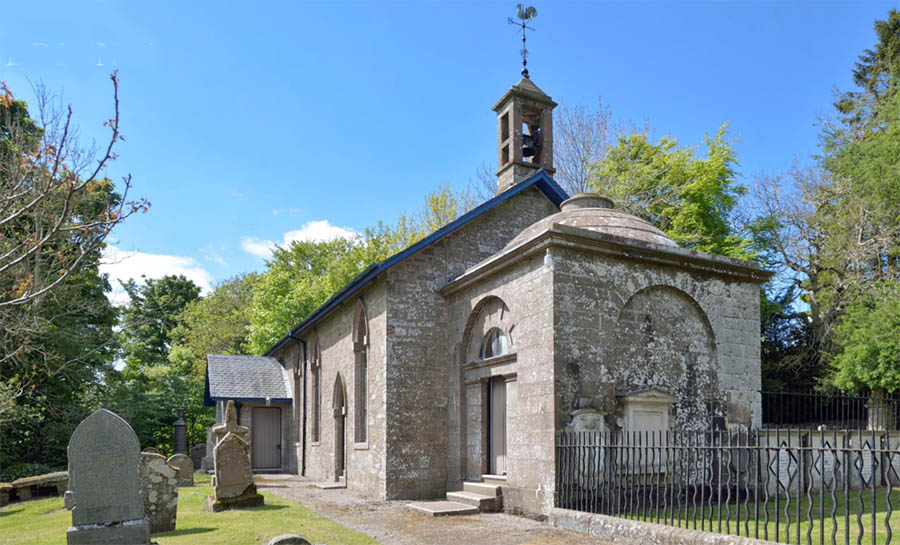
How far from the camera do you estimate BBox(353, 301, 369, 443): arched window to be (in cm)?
1627

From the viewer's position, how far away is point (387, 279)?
567 inches

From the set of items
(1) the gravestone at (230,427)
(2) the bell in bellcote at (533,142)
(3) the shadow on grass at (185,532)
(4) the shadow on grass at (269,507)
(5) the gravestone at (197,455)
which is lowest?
(5) the gravestone at (197,455)

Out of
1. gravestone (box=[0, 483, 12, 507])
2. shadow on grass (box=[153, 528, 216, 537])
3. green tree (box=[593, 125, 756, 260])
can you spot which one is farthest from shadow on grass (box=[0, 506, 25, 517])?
green tree (box=[593, 125, 756, 260])

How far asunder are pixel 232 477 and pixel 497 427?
5062 mm

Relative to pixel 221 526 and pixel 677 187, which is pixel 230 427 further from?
pixel 677 187

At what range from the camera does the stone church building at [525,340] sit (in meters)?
11.1

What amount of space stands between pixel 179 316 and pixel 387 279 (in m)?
35.9

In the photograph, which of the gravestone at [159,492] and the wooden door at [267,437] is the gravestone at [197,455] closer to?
the wooden door at [267,437]

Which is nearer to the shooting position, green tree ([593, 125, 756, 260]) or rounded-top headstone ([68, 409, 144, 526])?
rounded-top headstone ([68, 409, 144, 526])

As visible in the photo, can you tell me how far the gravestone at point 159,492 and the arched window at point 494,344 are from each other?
6.08 metres

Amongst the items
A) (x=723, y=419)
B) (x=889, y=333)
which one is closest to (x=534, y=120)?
(x=723, y=419)

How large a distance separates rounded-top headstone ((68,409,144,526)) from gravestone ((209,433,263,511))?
4345 millimetres

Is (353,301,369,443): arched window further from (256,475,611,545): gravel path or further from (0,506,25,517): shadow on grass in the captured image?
(0,506,25,517): shadow on grass

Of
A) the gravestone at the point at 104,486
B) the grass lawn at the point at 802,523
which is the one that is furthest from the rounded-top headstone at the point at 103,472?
the grass lawn at the point at 802,523
